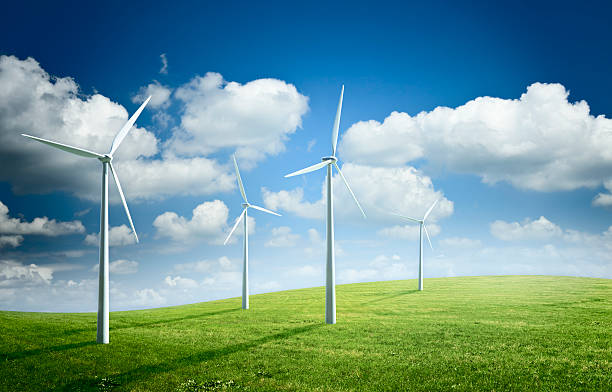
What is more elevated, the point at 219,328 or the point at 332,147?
the point at 332,147

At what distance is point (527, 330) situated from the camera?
33406mm

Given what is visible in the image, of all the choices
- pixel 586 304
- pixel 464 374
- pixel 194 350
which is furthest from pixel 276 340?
pixel 586 304

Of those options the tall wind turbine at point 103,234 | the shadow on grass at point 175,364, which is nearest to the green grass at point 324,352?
the shadow on grass at point 175,364

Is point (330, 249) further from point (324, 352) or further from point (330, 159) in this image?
point (324, 352)

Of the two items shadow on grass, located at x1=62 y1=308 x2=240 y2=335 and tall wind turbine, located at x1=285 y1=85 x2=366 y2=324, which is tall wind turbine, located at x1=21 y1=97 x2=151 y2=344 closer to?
shadow on grass, located at x1=62 y1=308 x2=240 y2=335

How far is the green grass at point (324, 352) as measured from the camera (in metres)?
22.5

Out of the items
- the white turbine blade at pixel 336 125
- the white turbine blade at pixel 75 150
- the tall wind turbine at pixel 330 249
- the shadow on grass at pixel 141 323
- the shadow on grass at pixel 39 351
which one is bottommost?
the shadow on grass at pixel 141 323

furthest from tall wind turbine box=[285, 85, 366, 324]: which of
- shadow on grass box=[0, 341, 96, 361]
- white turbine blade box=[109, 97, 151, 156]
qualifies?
shadow on grass box=[0, 341, 96, 361]

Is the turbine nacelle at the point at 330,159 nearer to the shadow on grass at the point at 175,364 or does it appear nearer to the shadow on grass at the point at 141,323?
the shadow on grass at the point at 175,364

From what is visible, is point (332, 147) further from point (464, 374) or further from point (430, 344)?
point (464, 374)

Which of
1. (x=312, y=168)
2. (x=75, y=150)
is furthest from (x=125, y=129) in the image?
(x=312, y=168)

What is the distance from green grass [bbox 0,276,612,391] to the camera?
22547 millimetres

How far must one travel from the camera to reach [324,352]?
1104 inches

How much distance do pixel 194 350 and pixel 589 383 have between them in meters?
24.4
